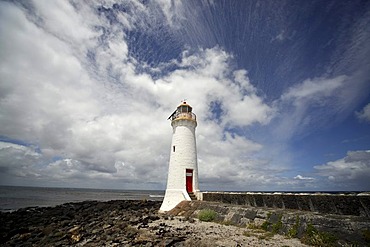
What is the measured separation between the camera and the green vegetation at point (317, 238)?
6.21 m

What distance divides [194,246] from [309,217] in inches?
165

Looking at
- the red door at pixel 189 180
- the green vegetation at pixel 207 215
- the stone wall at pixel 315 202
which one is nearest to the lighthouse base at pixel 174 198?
the red door at pixel 189 180

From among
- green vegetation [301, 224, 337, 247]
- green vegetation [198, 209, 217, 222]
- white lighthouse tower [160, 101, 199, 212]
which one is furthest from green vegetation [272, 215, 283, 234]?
white lighthouse tower [160, 101, 199, 212]

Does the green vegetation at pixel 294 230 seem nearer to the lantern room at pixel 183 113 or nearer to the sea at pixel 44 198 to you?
the lantern room at pixel 183 113

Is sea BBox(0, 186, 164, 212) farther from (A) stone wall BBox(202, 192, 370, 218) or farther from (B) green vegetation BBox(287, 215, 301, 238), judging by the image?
(B) green vegetation BBox(287, 215, 301, 238)

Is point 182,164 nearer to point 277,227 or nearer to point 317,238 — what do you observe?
point 277,227

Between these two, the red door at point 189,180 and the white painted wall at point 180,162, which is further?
the red door at point 189,180

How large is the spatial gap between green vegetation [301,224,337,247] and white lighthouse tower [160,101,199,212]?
9.09 m

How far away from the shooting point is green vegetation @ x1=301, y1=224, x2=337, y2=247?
245 inches

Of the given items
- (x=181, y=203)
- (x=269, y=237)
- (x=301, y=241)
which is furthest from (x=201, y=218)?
(x=301, y=241)

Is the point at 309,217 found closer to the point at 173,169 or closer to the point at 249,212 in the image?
the point at 249,212

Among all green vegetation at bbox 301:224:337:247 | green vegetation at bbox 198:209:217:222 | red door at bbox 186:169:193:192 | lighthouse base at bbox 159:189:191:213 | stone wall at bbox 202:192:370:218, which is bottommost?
green vegetation at bbox 301:224:337:247

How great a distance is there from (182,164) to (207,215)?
5.16 metres

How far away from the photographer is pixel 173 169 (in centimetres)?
1603
